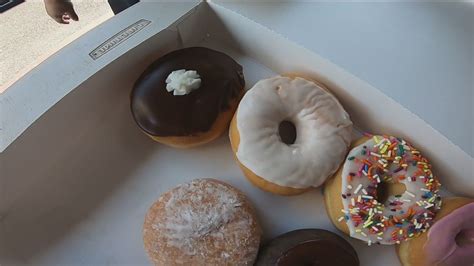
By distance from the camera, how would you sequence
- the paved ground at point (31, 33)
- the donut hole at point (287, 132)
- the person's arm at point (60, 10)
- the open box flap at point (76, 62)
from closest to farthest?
the open box flap at point (76, 62) → the donut hole at point (287, 132) → the person's arm at point (60, 10) → the paved ground at point (31, 33)

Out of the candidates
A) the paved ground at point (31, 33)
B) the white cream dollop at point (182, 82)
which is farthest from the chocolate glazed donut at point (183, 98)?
the paved ground at point (31, 33)

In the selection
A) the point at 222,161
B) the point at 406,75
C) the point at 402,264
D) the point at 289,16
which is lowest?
the point at 402,264

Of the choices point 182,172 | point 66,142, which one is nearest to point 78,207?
point 66,142

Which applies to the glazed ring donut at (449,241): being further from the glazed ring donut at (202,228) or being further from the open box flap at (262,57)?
the glazed ring donut at (202,228)

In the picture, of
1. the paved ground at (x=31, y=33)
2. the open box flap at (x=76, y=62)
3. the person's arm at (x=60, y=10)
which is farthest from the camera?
the paved ground at (x=31, y=33)

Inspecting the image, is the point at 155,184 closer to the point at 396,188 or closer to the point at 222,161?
the point at 222,161

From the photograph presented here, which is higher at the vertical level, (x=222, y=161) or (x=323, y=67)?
(x=323, y=67)

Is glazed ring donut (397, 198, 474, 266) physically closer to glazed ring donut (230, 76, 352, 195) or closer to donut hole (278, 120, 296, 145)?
glazed ring donut (230, 76, 352, 195)
